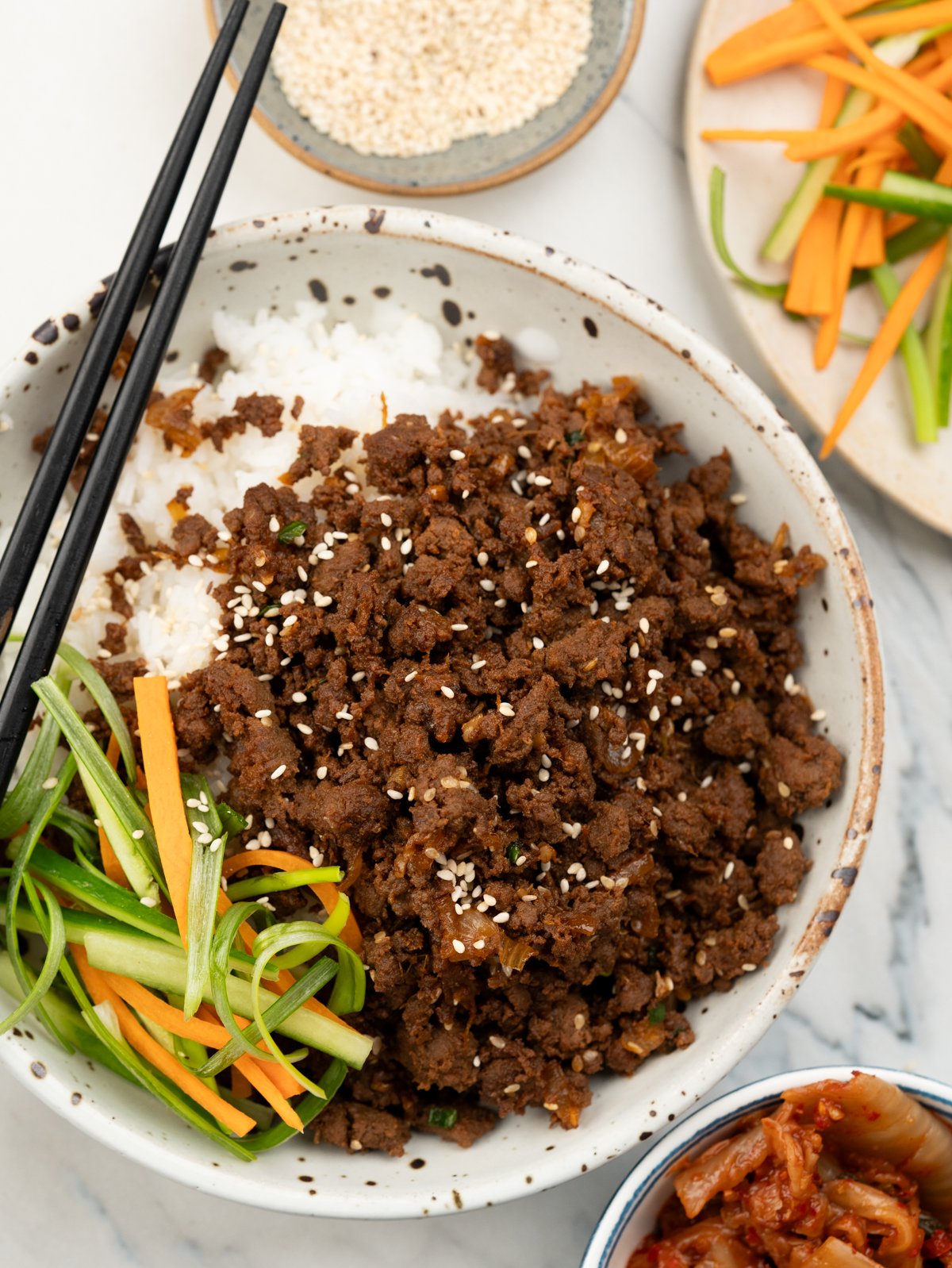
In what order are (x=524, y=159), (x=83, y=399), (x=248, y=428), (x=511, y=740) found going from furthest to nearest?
(x=524, y=159) < (x=248, y=428) < (x=83, y=399) < (x=511, y=740)

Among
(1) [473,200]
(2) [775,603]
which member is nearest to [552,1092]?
(2) [775,603]

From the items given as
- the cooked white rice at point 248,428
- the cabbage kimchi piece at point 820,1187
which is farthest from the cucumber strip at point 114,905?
the cabbage kimchi piece at point 820,1187

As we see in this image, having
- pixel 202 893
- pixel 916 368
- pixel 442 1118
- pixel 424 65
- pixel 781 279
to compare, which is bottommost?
pixel 442 1118

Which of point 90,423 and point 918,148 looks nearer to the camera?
point 90,423

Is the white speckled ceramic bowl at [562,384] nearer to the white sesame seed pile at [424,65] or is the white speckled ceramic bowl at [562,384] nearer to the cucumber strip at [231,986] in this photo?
the cucumber strip at [231,986]

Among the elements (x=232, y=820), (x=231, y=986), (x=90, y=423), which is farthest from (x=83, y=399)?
(x=231, y=986)

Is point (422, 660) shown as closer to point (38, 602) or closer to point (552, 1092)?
point (38, 602)

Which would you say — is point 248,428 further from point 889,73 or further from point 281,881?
point 889,73
